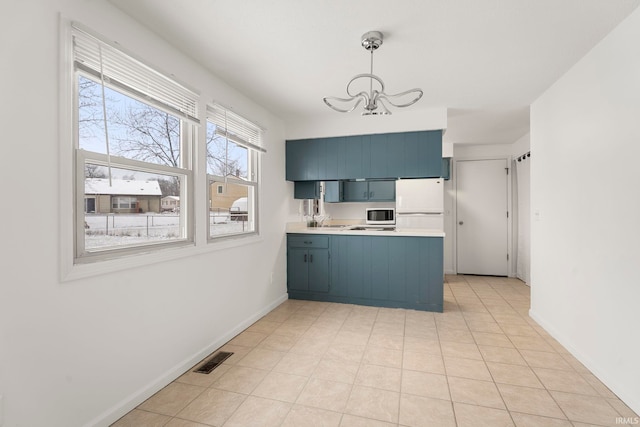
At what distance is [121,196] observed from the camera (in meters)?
1.95

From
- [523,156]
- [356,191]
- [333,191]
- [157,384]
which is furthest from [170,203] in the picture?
[523,156]

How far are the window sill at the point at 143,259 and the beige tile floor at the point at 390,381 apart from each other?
0.87m

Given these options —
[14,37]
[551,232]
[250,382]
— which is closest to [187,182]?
[14,37]

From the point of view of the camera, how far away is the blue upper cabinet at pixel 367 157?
383 centimetres

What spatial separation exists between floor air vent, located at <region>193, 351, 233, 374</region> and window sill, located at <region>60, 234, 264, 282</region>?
2.85 feet

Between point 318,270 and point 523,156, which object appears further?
point 523,156

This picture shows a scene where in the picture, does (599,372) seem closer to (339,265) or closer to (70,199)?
(339,265)

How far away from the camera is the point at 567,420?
1785 millimetres

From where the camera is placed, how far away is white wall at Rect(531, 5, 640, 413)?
6.32ft

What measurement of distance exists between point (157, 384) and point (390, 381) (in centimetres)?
159

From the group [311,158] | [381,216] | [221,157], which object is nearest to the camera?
[221,157]

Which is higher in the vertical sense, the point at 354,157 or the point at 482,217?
the point at 354,157

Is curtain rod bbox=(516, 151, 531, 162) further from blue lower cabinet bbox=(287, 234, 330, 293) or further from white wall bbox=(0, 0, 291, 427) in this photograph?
white wall bbox=(0, 0, 291, 427)

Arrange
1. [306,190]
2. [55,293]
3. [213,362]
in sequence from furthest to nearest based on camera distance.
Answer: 1. [306,190]
2. [213,362]
3. [55,293]
